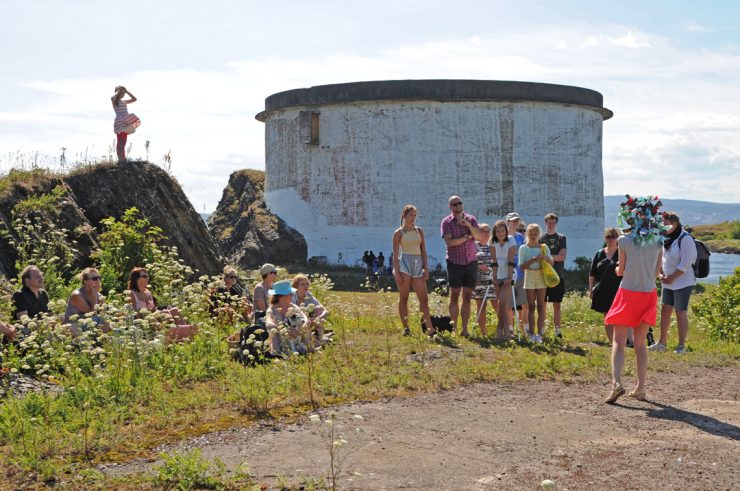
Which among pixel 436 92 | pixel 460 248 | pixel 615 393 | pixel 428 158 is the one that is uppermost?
pixel 436 92

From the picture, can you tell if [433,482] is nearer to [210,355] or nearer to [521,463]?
[521,463]

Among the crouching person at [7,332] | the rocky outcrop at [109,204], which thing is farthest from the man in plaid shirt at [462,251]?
the rocky outcrop at [109,204]

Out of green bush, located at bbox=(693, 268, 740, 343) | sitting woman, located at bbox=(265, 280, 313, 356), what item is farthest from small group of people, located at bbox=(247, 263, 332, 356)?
green bush, located at bbox=(693, 268, 740, 343)

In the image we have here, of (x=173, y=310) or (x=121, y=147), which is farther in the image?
(x=121, y=147)

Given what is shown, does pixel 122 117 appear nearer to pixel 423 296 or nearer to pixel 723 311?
pixel 423 296

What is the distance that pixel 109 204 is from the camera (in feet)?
53.3

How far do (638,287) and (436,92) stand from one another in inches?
1007

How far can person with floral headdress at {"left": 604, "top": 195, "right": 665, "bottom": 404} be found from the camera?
858 centimetres

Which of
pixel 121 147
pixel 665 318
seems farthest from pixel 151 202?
pixel 665 318

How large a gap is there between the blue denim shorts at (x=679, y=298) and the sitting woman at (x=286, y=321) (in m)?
4.84

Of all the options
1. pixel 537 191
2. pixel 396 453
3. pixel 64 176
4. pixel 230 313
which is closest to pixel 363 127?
pixel 537 191

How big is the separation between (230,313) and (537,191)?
23.2 metres

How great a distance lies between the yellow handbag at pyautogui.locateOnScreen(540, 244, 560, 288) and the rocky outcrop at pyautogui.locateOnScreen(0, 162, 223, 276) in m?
6.98

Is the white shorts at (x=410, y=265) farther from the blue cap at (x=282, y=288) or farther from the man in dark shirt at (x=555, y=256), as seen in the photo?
the blue cap at (x=282, y=288)
